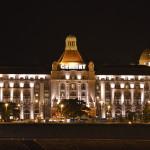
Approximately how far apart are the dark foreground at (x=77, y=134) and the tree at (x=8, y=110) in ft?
134

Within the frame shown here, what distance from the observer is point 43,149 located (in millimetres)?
116062

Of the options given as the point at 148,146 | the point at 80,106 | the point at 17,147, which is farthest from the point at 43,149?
the point at 80,106

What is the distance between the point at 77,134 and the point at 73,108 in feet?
176

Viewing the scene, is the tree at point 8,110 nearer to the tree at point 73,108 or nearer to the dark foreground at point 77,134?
the tree at point 73,108

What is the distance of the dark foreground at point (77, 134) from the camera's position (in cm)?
12619

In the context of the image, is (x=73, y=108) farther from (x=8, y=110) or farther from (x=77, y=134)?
(x=77, y=134)

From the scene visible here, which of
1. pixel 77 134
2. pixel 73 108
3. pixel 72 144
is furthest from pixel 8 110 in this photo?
pixel 72 144

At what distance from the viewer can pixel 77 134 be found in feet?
447

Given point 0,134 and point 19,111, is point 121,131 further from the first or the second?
point 19,111

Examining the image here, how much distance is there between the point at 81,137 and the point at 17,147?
17.0 metres

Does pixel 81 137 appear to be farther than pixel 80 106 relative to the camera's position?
No

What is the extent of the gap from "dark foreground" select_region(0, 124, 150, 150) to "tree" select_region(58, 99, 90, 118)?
50.3m

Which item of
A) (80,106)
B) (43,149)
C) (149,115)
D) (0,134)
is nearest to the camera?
(43,149)

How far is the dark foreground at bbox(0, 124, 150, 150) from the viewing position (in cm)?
12619
